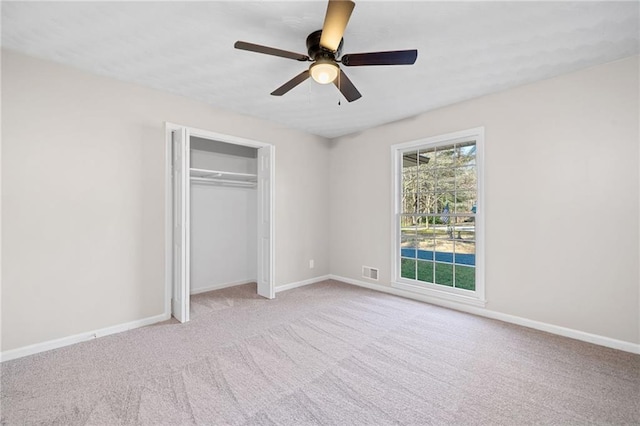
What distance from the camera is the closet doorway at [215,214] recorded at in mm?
3314

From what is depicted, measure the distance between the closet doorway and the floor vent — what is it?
62.3 inches

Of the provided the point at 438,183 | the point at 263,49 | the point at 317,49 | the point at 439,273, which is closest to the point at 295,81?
the point at 317,49

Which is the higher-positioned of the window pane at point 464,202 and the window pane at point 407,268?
the window pane at point 464,202

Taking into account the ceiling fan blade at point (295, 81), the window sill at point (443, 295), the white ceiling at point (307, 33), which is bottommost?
the window sill at point (443, 295)

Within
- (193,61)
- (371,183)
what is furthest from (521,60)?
(193,61)

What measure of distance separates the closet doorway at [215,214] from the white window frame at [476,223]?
6.07 feet

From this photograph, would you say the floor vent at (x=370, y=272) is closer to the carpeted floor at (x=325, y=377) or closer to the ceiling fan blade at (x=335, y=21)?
the carpeted floor at (x=325, y=377)

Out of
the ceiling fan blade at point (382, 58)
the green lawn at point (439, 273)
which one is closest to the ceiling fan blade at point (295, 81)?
the ceiling fan blade at point (382, 58)

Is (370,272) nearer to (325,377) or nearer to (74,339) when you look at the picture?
(325,377)

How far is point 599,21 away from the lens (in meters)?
2.11

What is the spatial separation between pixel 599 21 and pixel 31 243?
498 centimetres

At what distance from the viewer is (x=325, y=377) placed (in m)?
2.20

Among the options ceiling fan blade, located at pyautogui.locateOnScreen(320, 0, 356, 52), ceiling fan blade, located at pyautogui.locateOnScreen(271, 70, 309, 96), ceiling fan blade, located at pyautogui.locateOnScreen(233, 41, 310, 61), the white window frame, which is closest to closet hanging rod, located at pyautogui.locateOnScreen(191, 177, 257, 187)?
ceiling fan blade, located at pyautogui.locateOnScreen(271, 70, 309, 96)

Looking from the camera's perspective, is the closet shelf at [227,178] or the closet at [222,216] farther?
the closet at [222,216]
